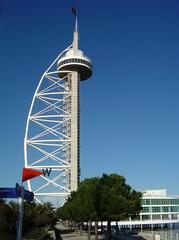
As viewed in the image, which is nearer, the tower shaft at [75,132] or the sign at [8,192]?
the sign at [8,192]

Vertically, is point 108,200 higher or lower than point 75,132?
lower

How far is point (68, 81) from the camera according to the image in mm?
133000

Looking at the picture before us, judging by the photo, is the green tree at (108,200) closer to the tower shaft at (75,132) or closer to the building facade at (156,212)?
the tower shaft at (75,132)

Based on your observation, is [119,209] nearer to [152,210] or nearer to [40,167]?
[40,167]

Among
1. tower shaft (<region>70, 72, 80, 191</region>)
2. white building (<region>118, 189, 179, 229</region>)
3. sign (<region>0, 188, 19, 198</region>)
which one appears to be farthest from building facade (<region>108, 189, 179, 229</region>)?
sign (<region>0, 188, 19, 198</region>)

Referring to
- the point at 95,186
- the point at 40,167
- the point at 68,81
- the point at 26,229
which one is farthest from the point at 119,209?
the point at 68,81

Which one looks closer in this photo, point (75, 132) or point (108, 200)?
point (108, 200)

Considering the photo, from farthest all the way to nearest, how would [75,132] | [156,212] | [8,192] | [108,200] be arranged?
[156,212] → [75,132] → [108,200] → [8,192]

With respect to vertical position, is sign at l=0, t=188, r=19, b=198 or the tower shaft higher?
the tower shaft

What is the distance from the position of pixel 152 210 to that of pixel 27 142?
5640 centimetres

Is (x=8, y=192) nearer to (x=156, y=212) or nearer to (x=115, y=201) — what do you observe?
(x=115, y=201)

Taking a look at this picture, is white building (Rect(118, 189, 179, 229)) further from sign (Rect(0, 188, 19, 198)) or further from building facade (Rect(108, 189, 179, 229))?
sign (Rect(0, 188, 19, 198))

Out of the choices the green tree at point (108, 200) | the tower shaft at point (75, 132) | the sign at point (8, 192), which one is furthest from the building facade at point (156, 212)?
the sign at point (8, 192)

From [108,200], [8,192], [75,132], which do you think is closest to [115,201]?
[108,200]
